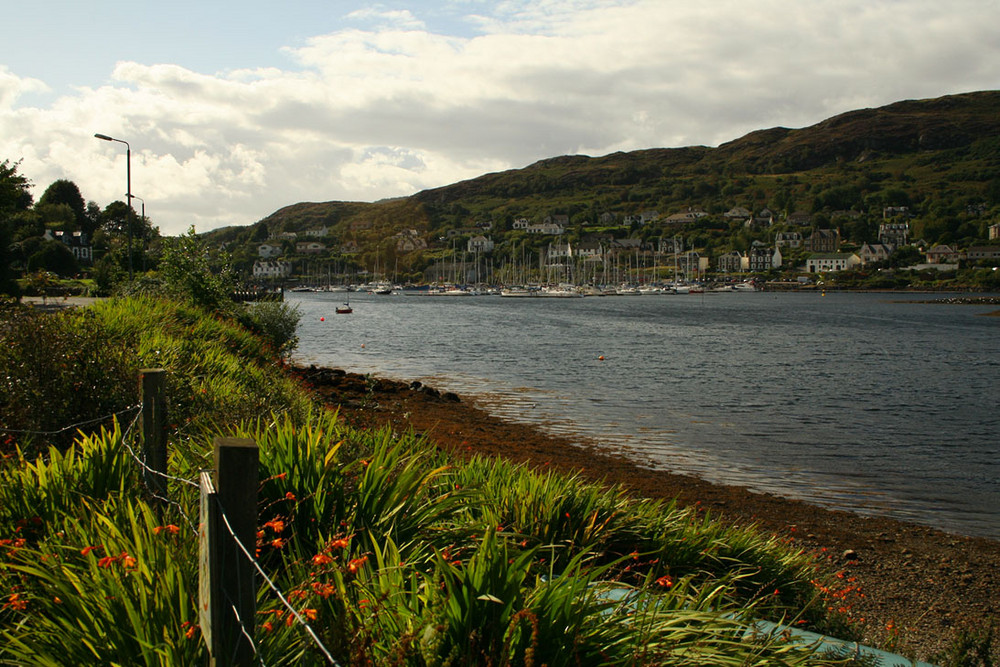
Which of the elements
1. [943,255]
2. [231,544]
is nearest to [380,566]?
[231,544]

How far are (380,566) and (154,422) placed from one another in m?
2.40

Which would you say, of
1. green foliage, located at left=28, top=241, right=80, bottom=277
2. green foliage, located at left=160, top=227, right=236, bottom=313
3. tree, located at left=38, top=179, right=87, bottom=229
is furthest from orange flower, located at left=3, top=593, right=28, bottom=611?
tree, located at left=38, top=179, right=87, bottom=229

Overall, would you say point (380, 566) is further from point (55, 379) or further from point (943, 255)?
point (943, 255)

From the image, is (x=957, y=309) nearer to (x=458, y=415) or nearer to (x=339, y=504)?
(x=458, y=415)

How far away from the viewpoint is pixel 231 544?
294cm

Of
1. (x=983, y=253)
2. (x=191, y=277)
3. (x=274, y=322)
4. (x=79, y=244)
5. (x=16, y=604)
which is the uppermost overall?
(x=983, y=253)

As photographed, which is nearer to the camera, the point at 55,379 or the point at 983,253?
the point at 55,379

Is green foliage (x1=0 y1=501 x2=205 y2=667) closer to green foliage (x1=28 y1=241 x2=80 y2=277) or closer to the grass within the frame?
the grass

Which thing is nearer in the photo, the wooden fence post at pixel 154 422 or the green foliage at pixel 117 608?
the green foliage at pixel 117 608

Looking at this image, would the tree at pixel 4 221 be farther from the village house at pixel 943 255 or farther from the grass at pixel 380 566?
the village house at pixel 943 255

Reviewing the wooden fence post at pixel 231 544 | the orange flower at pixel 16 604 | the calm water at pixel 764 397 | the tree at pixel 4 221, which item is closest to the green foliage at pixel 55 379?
the orange flower at pixel 16 604

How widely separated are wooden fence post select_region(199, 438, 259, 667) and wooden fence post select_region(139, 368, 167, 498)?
2887 mm

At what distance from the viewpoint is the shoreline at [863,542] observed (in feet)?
29.3

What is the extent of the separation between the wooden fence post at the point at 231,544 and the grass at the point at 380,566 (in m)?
0.29
